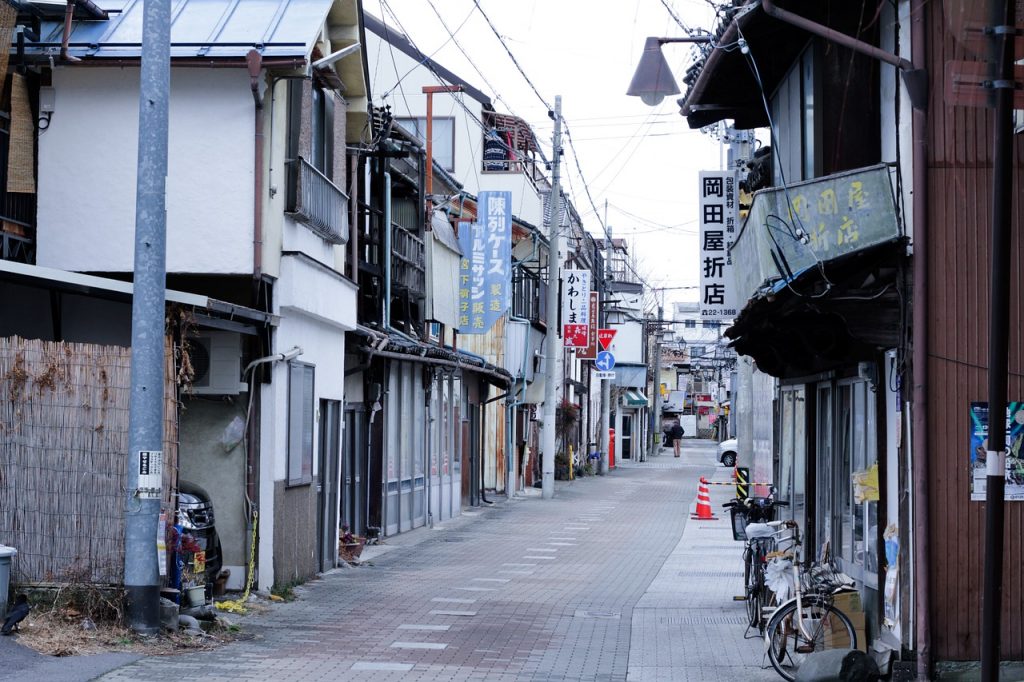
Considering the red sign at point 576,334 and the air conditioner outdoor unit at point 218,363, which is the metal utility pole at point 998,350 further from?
the red sign at point 576,334

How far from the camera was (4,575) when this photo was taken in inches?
430

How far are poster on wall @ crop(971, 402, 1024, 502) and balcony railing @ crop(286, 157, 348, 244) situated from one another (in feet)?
27.4

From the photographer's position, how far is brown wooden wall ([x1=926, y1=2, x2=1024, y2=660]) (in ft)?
31.6

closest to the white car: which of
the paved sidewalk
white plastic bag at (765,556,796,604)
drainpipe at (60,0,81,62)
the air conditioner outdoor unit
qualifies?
the paved sidewalk

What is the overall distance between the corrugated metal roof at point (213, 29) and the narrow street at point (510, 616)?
6.19 meters

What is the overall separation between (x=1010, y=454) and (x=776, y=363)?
540 cm

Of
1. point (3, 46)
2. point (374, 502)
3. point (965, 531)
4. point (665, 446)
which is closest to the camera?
point (965, 531)

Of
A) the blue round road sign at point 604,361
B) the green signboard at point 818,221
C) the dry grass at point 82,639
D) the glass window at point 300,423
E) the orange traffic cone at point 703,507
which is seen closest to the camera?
the green signboard at point 818,221

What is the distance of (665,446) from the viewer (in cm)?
10225

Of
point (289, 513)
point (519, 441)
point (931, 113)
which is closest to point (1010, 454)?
point (931, 113)

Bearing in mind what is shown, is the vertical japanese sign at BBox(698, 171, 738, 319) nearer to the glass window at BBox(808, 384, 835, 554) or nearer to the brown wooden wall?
the glass window at BBox(808, 384, 835, 554)

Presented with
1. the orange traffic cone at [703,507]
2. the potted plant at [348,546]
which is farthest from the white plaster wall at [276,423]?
the orange traffic cone at [703,507]

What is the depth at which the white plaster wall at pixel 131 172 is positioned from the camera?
14.2 meters

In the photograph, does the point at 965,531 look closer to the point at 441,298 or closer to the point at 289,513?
the point at 289,513
